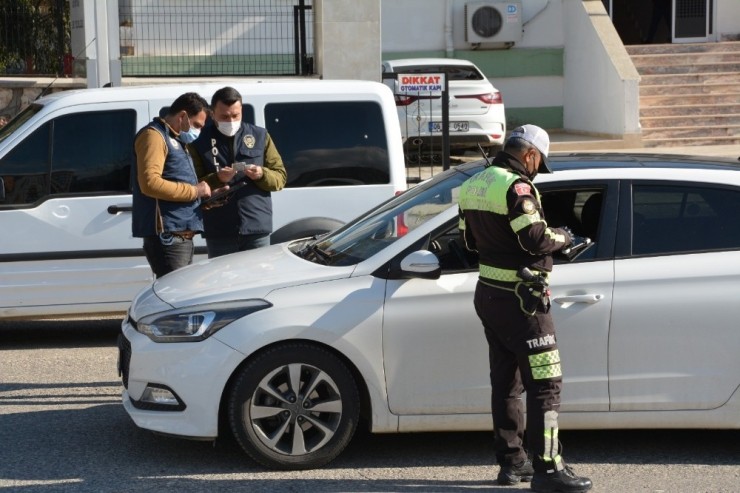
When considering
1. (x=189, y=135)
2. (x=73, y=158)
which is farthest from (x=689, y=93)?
(x=189, y=135)

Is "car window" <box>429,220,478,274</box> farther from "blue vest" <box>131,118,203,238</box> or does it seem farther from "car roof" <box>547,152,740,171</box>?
"blue vest" <box>131,118,203,238</box>

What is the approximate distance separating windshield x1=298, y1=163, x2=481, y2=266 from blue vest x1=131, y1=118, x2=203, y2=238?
0.87 m

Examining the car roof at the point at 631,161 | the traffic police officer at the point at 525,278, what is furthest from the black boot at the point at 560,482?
the car roof at the point at 631,161

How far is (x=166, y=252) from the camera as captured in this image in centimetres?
709

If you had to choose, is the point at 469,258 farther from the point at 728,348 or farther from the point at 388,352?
the point at 728,348

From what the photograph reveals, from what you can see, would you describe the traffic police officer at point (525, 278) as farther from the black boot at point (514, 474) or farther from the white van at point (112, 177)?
the white van at point (112, 177)

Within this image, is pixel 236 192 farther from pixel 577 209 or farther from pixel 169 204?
pixel 577 209

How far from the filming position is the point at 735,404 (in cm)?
586

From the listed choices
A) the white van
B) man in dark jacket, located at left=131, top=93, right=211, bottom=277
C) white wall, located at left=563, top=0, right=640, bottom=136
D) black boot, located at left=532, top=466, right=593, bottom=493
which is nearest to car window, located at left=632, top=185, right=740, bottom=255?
black boot, located at left=532, top=466, right=593, bottom=493

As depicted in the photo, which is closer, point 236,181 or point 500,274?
point 500,274

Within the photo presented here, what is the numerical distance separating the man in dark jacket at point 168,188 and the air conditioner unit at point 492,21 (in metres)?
14.9

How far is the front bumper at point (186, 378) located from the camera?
18.7ft

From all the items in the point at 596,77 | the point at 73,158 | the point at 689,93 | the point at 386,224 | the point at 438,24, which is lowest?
the point at 386,224

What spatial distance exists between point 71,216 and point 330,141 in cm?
197
